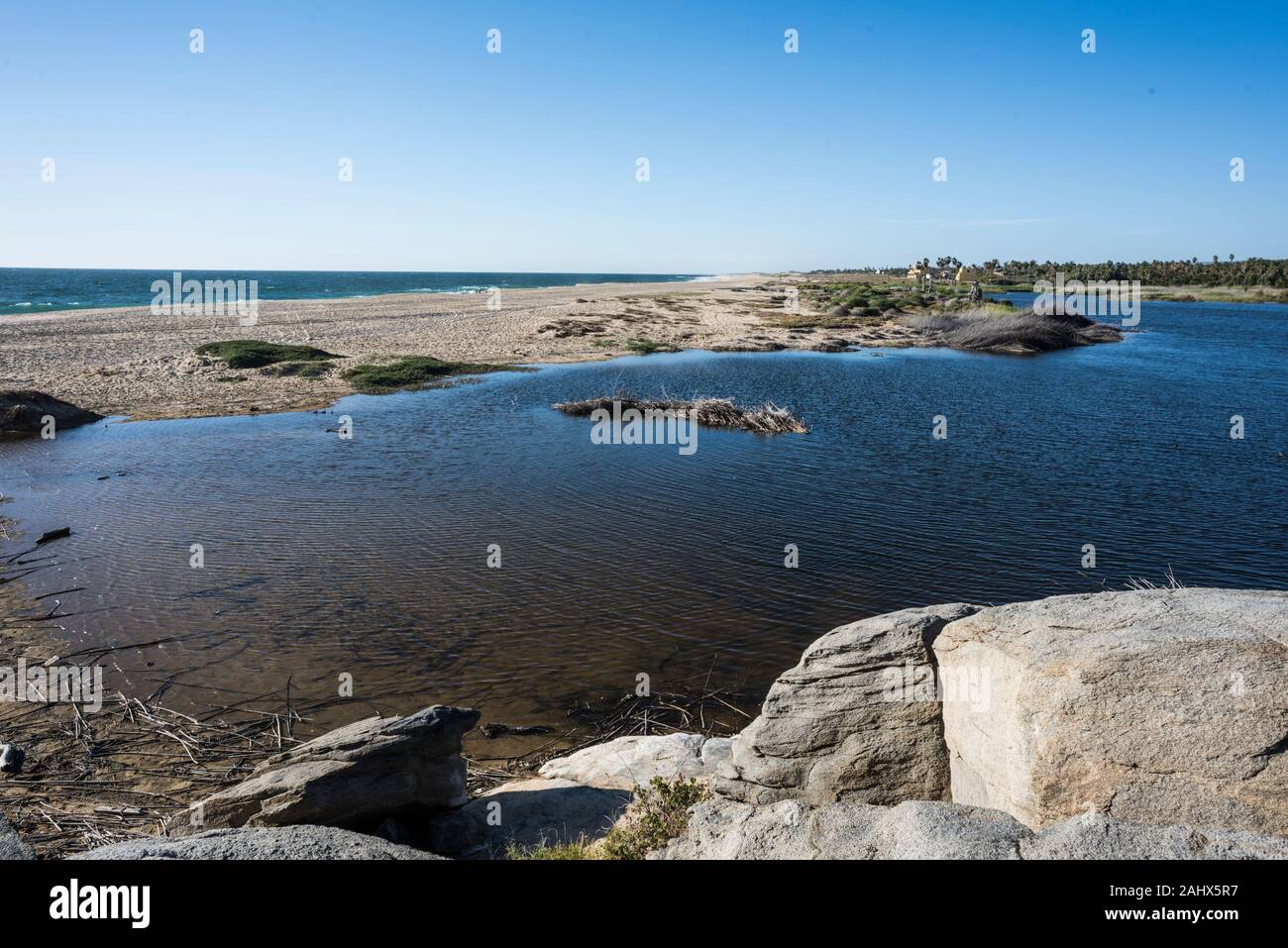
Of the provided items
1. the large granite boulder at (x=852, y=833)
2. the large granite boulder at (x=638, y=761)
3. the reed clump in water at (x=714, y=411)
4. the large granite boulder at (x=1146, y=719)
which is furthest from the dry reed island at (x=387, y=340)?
the large granite boulder at (x=1146, y=719)

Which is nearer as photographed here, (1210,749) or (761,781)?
(1210,749)

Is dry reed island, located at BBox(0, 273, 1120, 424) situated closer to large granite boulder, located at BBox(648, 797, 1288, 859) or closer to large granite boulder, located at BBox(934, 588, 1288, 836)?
large granite boulder, located at BBox(648, 797, 1288, 859)

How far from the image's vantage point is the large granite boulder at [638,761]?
9.07 metres

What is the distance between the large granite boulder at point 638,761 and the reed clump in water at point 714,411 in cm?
2001

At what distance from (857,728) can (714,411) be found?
23.2 m

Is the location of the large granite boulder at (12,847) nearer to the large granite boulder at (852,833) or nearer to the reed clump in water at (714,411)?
the large granite boulder at (852,833)

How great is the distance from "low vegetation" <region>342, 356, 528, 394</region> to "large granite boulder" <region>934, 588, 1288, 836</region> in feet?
112

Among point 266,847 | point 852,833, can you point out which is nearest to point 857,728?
point 852,833
